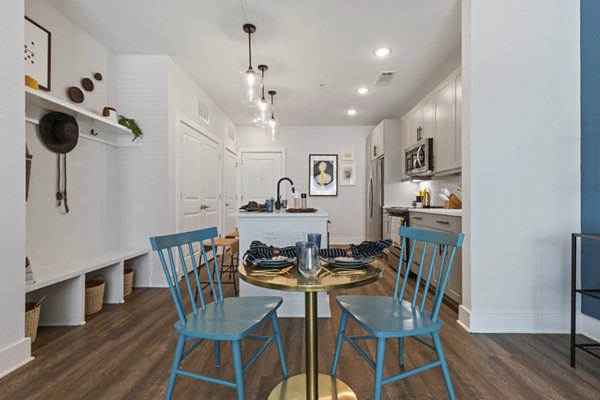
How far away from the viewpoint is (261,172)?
684 centimetres

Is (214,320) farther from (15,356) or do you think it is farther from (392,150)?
(392,150)

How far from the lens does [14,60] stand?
186 cm

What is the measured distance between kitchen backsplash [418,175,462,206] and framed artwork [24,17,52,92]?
14.7ft

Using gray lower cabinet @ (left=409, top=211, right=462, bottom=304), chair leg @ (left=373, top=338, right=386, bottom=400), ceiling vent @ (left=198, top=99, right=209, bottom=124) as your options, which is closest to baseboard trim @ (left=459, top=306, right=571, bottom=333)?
gray lower cabinet @ (left=409, top=211, right=462, bottom=304)

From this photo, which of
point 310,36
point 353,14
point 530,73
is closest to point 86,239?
point 310,36

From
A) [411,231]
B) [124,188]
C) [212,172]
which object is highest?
[212,172]

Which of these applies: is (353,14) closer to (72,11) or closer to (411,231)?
(411,231)

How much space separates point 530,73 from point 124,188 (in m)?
4.08

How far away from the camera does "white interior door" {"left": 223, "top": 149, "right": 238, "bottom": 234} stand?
588 centimetres

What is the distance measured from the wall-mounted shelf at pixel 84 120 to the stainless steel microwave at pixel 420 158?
3.54 metres

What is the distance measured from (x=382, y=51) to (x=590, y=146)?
2.11 metres

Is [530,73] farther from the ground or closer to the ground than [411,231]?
farther from the ground

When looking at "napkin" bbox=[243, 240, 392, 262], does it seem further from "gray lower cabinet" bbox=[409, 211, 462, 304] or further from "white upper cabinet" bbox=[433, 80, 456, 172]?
"white upper cabinet" bbox=[433, 80, 456, 172]

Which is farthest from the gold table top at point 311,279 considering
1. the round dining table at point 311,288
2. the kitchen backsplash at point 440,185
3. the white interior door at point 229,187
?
the white interior door at point 229,187
